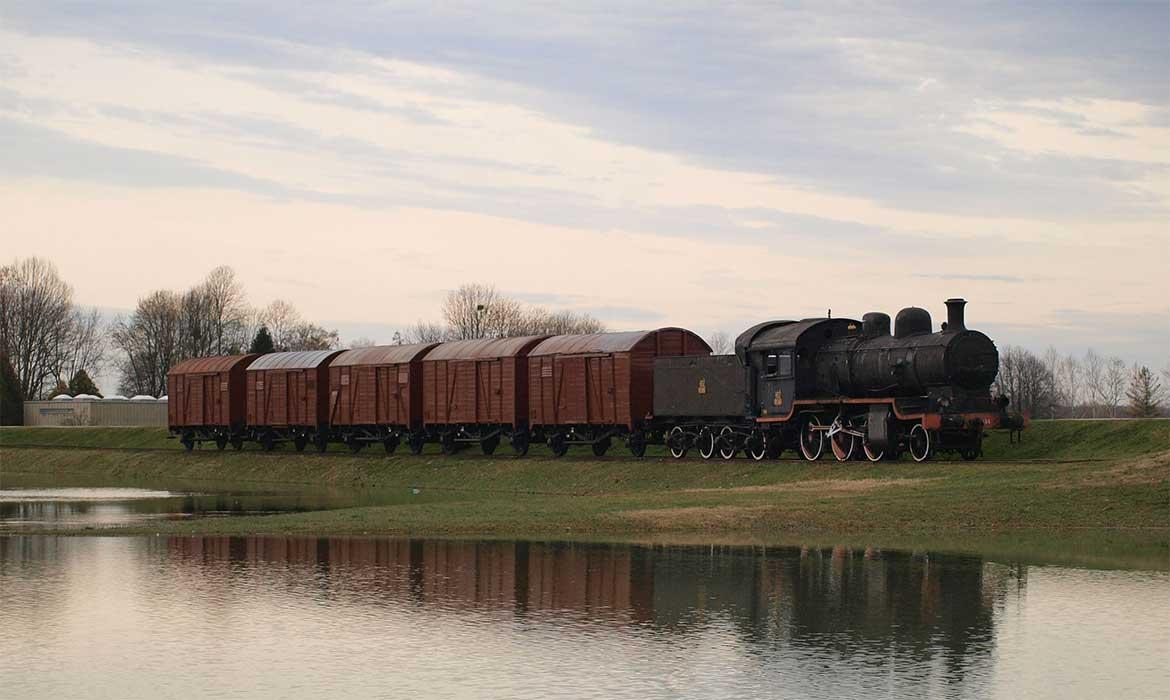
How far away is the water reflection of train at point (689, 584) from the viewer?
15383mm

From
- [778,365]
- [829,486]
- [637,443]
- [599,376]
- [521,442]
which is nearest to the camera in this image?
[829,486]

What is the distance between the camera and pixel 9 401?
4144 inches

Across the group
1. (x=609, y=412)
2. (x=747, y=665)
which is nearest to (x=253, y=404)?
(x=609, y=412)

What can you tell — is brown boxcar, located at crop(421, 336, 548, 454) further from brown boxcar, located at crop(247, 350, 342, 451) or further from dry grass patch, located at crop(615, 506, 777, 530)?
dry grass patch, located at crop(615, 506, 777, 530)

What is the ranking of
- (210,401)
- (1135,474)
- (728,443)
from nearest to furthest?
1. (1135,474)
2. (728,443)
3. (210,401)

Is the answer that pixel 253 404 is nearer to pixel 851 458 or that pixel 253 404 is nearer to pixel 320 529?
pixel 851 458

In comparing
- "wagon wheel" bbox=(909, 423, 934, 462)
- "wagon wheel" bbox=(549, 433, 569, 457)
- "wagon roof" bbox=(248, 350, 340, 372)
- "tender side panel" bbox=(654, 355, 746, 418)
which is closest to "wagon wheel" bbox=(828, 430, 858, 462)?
"wagon wheel" bbox=(909, 423, 934, 462)

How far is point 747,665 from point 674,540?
11.1m

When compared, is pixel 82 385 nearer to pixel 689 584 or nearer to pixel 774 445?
pixel 774 445

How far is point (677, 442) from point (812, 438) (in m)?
6.33

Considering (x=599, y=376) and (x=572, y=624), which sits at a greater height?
(x=599, y=376)

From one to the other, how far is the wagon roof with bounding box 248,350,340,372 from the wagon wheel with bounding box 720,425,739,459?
2472 cm

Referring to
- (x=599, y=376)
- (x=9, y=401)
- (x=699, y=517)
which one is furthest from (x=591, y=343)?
(x=9, y=401)

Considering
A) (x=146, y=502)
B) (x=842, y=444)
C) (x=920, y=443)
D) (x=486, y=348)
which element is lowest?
(x=146, y=502)
